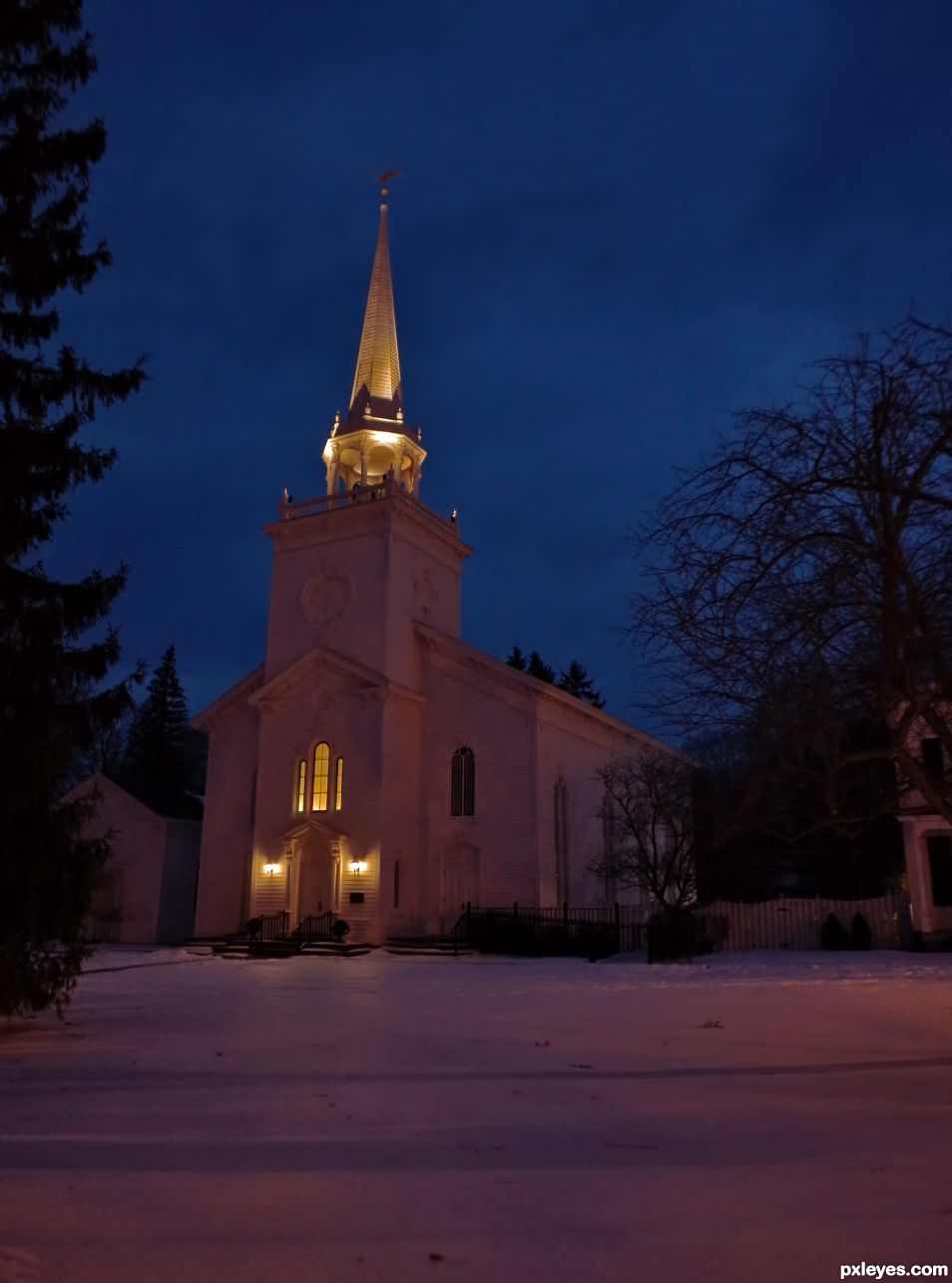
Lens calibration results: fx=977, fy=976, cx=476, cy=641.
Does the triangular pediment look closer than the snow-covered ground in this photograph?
No

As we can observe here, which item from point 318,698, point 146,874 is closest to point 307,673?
point 318,698

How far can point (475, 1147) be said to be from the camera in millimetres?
Result: 5387

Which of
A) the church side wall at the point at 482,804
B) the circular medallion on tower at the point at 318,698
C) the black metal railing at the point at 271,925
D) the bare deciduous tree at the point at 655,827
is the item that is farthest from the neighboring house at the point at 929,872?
the black metal railing at the point at 271,925

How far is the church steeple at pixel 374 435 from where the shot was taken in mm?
37188

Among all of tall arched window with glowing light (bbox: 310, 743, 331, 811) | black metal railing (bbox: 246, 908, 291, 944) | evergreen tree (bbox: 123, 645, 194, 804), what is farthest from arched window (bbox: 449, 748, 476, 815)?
evergreen tree (bbox: 123, 645, 194, 804)

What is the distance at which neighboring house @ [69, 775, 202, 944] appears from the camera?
1387 inches

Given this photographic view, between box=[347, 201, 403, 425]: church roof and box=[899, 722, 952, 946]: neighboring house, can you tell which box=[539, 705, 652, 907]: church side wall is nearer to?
box=[899, 722, 952, 946]: neighboring house

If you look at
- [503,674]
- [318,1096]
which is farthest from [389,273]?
[318,1096]

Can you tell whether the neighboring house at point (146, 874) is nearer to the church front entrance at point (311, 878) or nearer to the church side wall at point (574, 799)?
the church front entrance at point (311, 878)

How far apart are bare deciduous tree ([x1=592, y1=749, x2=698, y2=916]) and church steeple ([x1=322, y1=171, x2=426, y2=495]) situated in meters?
13.6

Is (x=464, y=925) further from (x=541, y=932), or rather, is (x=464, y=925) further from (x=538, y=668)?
(x=538, y=668)

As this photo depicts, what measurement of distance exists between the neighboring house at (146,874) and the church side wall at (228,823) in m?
1.55

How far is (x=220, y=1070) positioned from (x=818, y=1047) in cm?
524

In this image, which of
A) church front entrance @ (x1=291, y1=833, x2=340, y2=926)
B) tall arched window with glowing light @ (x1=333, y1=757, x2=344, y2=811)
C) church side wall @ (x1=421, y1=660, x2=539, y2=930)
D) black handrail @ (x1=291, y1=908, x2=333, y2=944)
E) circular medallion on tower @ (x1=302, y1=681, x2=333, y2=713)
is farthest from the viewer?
circular medallion on tower @ (x1=302, y1=681, x2=333, y2=713)
